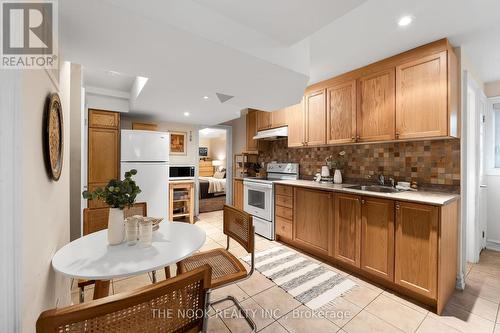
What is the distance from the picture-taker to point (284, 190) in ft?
10.2

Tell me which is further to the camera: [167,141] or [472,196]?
[167,141]

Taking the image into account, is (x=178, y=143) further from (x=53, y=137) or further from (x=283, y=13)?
(x=283, y=13)

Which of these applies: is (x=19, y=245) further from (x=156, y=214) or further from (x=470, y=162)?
(x=470, y=162)

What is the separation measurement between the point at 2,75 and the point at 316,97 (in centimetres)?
304

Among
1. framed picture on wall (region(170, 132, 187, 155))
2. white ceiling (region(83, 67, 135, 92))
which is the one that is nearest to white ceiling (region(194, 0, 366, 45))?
white ceiling (region(83, 67, 135, 92))

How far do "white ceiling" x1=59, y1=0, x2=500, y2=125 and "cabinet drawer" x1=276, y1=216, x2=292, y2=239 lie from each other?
174 centimetres

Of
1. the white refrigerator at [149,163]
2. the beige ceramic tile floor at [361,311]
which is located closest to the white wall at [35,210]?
the beige ceramic tile floor at [361,311]

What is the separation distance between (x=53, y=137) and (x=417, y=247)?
8.86 ft

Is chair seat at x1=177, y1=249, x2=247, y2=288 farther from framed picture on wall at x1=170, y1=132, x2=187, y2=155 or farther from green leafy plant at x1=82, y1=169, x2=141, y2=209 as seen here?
framed picture on wall at x1=170, y1=132, x2=187, y2=155

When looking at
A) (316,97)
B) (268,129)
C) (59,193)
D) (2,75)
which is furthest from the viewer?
(268,129)

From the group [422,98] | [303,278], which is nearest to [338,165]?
[422,98]

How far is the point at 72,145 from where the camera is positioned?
2.11 m

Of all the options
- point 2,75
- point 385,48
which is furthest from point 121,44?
point 385,48

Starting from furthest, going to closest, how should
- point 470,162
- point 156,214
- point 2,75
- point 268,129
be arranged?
point 268,129 < point 156,214 < point 470,162 < point 2,75
